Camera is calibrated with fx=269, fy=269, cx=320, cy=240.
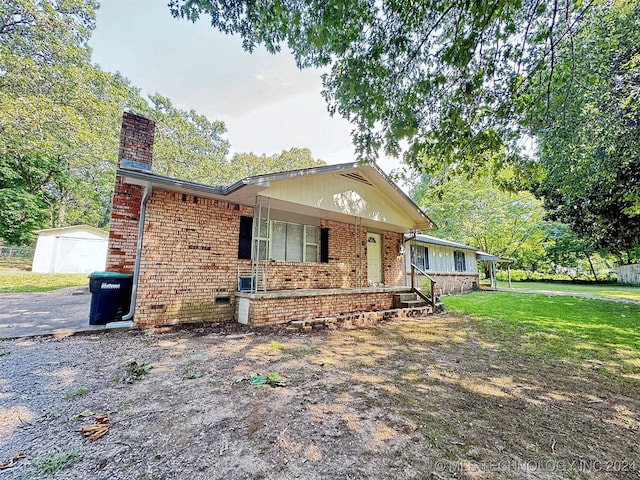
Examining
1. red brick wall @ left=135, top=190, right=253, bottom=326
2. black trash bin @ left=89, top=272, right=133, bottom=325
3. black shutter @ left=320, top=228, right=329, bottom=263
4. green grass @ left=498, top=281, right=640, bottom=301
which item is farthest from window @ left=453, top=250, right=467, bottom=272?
black trash bin @ left=89, top=272, right=133, bottom=325

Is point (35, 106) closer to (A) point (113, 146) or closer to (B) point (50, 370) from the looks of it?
(A) point (113, 146)

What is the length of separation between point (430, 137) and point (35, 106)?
1815 centimetres

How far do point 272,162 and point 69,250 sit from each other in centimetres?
2041

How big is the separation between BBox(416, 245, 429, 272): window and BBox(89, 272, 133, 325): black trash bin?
13926 millimetres

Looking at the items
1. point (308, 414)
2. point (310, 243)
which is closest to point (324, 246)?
point (310, 243)

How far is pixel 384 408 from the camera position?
112 inches

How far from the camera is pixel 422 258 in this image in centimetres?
1605

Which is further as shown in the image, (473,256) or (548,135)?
(473,256)

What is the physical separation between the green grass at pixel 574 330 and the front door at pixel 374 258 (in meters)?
3.02

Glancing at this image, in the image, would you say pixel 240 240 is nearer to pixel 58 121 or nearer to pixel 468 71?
pixel 468 71

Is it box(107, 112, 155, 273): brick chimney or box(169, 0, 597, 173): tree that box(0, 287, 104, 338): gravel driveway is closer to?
box(107, 112, 155, 273): brick chimney

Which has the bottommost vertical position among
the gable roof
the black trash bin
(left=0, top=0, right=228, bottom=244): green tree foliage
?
the black trash bin

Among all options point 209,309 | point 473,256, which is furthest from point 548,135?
point 473,256

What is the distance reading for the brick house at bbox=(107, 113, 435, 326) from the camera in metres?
5.80
